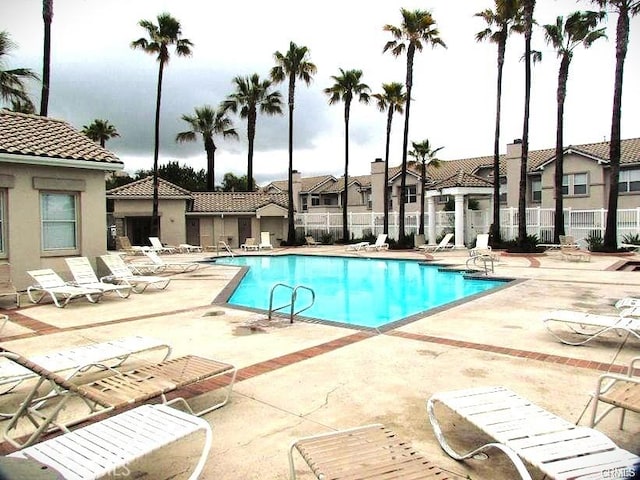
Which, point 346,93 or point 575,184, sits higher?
point 346,93

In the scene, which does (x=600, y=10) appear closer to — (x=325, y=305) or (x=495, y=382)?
(x=325, y=305)

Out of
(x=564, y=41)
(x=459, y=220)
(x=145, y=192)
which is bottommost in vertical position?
(x=459, y=220)

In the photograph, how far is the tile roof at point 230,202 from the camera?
33.8 meters

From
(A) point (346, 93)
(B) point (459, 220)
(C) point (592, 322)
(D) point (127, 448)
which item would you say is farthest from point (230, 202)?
(D) point (127, 448)

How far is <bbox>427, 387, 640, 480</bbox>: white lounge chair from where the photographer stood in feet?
8.50

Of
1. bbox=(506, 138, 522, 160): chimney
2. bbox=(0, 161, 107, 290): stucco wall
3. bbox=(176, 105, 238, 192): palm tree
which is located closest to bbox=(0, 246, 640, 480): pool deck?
bbox=(0, 161, 107, 290): stucco wall

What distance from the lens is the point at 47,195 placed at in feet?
39.8

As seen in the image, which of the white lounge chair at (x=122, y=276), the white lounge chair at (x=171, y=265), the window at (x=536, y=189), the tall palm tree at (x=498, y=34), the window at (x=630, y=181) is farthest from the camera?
the window at (x=536, y=189)

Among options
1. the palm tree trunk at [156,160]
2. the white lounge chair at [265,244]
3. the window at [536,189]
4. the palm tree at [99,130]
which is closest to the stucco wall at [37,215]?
the palm tree trunk at [156,160]

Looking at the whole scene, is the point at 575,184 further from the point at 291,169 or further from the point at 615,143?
the point at 291,169

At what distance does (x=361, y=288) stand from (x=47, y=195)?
9.20 m

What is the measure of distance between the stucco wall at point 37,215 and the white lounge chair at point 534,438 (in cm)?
1125

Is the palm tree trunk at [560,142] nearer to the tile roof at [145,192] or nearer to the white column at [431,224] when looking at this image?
the white column at [431,224]

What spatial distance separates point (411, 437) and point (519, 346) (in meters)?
3.35
